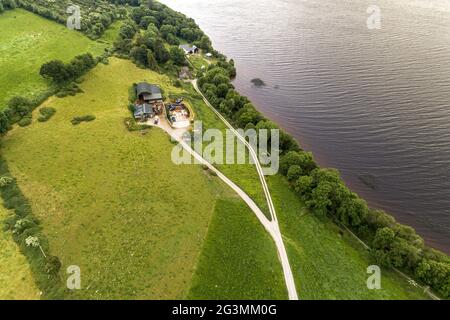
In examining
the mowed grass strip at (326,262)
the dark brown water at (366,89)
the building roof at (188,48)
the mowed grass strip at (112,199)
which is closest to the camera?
the mowed grass strip at (112,199)

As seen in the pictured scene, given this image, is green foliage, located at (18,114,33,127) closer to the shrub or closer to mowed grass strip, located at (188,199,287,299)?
the shrub

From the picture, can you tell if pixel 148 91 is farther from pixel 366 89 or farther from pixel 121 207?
pixel 366 89

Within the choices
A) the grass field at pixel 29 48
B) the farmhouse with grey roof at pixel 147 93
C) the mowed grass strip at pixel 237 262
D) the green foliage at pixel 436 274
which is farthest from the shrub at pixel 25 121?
the green foliage at pixel 436 274

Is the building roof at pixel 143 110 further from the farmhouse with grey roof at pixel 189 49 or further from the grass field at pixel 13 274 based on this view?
the farmhouse with grey roof at pixel 189 49

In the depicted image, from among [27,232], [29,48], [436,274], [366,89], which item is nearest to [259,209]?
[436,274]
